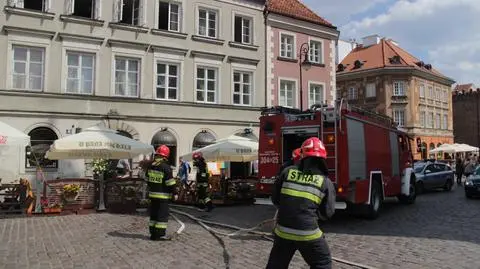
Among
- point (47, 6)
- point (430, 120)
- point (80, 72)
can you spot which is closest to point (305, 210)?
point (80, 72)

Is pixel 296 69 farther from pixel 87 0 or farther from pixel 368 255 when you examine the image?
pixel 368 255

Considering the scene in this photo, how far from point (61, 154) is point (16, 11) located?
930 cm

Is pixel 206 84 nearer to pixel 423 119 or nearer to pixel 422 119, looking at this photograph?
pixel 422 119

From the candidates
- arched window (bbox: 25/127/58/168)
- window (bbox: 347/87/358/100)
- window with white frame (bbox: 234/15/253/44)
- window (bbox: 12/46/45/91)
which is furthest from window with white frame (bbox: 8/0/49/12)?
window (bbox: 347/87/358/100)

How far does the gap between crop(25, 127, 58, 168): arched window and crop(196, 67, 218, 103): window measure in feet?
25.3

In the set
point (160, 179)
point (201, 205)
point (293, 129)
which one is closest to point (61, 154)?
point (201, 205)

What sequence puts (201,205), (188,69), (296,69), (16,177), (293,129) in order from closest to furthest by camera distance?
(293,129) → (201,205) → (16,177) → (188,69) → (296,69)

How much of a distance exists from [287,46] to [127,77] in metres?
10.5

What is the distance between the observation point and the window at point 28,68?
834 inches

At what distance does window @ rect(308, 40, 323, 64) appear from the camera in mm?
30906

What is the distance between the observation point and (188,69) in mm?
25375

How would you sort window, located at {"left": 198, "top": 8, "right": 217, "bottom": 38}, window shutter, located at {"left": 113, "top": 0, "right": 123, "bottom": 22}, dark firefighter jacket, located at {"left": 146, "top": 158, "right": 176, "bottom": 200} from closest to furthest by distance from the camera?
1. dark firefighter jacket, located at {"left": 146, "top": 158, "right": 176, "bottom": 200}
2. window shutter, located at {"left": 113, "top": 0, "right": 123, "bottom": 22}
3. window, located at {"left": 198, "top": 8, "right": 217, "bottom": 38}

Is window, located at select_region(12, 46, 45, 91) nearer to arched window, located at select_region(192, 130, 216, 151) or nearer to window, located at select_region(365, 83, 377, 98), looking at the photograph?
arched window, located at select_region(192, 130, 216, 151)

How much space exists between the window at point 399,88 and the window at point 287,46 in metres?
30.2
